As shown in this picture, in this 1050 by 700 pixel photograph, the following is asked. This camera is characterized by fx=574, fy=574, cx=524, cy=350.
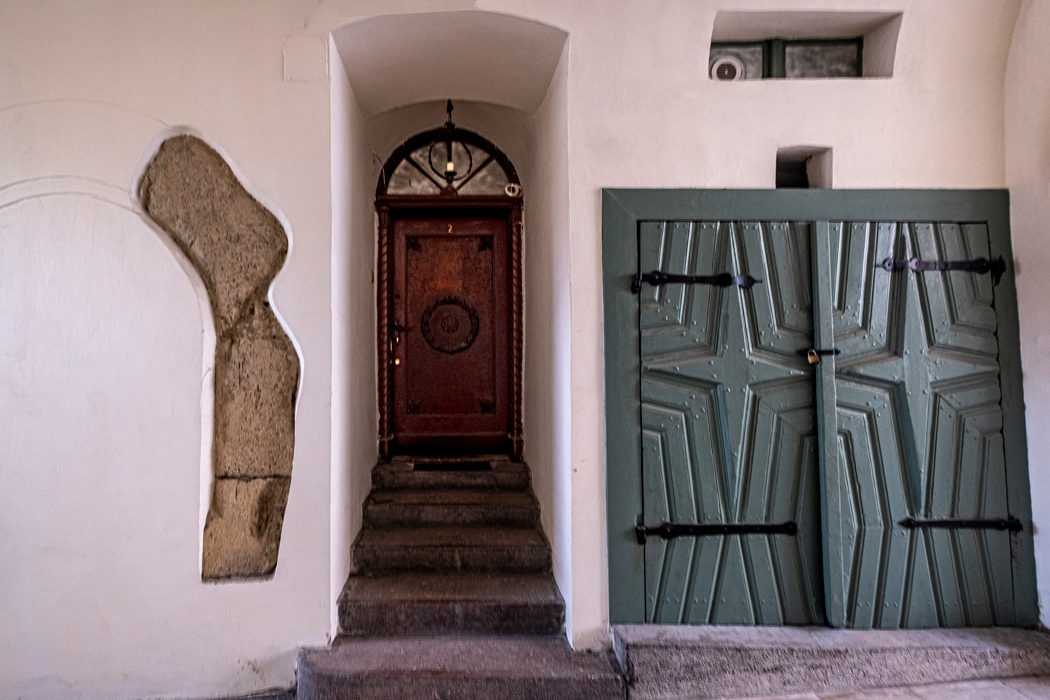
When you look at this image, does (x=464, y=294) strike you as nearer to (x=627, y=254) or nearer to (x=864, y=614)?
(x=627, y=254)

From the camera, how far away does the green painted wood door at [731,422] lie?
216cm

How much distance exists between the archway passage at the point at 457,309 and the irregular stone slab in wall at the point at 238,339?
3.98 ft

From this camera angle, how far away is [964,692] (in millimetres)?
1978

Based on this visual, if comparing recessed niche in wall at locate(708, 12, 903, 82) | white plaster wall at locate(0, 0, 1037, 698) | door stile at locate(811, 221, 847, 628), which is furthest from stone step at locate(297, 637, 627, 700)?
recessed niche in wall at locate(708, 12, 903, 82)

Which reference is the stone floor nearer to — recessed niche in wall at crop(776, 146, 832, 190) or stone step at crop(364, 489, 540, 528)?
stone step at crop(364, 489, 540, 528)

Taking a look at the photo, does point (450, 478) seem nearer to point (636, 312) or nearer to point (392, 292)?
point (392, 292)

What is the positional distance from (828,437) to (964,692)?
37.2 inches

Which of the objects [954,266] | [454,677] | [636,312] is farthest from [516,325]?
[954,266]

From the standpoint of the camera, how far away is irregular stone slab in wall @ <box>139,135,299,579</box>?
2.14 meters

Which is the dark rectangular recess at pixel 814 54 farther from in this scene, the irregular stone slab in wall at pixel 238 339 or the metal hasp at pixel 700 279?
the irregular stone slab in wall at pixel 238 339

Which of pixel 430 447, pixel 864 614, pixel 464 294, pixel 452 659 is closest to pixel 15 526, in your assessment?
pixel 452 659

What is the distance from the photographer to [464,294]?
3469mm

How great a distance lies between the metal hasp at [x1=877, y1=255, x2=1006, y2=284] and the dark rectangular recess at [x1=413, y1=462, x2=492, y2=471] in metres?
2.10

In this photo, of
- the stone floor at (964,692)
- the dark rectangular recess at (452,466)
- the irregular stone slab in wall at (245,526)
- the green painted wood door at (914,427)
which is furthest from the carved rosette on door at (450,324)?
the stone floor at (964,692)
